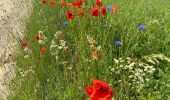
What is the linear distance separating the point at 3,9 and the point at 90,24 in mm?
3431

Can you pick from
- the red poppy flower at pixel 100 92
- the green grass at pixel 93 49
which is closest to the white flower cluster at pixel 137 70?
the green grass at pixel 93 49

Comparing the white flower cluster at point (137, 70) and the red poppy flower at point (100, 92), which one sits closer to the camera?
the red poppy flower at point (100, 92)

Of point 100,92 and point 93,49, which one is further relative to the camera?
point 93,49

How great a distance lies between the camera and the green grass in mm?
3000

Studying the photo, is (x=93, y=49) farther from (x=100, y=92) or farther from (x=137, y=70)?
(x=100, y=92)

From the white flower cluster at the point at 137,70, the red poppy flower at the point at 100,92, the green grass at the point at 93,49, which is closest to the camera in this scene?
the red poppy flower at the point at 100,92

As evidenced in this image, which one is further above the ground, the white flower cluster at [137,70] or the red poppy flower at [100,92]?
the red poppy flower at [100,92]

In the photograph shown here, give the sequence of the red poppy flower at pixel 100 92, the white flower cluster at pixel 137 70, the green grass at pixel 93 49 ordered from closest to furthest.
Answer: the red poppy flower at pixel 100 92 → the white flower cluster at pixel 137 70 → the green grass at pixel 93 49

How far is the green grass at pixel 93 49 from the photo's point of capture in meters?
3.00

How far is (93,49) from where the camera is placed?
3205 mm

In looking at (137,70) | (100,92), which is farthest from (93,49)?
(100,92)

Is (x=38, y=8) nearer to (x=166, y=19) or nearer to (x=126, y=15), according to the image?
(x=126, y=15)

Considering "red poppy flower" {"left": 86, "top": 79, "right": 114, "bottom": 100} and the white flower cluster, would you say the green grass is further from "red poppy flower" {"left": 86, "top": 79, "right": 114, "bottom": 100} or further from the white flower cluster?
"red poppy flower" {"left": 86, "top": 79, "right": 114, "bottom": 100}

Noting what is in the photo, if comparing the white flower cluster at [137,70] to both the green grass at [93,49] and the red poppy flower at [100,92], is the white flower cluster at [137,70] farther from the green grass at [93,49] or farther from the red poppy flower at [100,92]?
the red poppy flower at [100,92]
